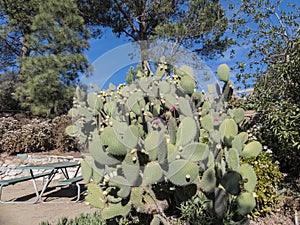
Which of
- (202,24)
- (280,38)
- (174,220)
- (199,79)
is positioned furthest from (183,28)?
(174,220)

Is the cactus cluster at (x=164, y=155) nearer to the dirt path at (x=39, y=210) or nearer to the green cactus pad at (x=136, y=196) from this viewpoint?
the green cactus pad at (x=136, y=196)

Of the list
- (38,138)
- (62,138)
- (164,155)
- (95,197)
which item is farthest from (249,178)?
(38,138)

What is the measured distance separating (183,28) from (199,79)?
518cm

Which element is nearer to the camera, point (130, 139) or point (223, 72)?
point (130, 139)

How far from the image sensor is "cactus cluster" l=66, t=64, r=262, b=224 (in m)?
1.14

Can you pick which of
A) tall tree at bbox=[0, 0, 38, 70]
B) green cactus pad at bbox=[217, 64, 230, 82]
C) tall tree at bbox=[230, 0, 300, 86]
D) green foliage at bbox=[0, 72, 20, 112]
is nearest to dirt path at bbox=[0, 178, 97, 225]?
green cactus pad at bbox=[217, 64, 230, 82]

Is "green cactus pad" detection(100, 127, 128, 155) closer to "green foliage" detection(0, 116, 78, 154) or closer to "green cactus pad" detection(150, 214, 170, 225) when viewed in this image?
"green cactus pad" detection(150, 214, 170, 225)

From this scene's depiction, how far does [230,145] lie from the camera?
4.61 feet

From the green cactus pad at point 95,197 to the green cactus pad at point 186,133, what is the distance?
518mm

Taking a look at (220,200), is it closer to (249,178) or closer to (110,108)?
(249,178)

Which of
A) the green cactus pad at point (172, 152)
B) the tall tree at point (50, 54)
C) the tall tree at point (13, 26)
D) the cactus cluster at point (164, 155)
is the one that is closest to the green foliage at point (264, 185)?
the cactus cluster at point (164, 155)

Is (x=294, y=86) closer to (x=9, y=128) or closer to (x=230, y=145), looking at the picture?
(x=230, y=145)

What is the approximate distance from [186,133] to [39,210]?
2749 mm

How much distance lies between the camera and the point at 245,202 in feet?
4.20
